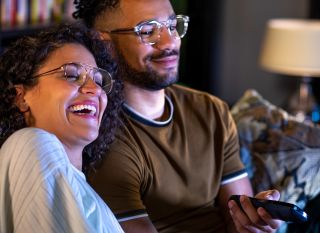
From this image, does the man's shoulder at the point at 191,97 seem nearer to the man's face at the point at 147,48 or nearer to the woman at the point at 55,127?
the man's face at the point at 147,48

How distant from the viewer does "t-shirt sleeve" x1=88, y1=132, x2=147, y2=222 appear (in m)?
1.53

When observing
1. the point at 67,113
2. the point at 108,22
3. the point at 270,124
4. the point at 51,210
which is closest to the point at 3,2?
the point at 108,22

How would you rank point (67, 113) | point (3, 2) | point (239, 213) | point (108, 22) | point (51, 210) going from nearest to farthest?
1. point (51, 210)
2. point (67, 113)
3. point (239, 213)
4. point (108, 22)
5. point (3, 2)

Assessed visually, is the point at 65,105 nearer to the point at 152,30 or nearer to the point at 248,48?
the point at 152,30

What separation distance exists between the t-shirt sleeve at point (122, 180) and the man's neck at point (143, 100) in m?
0.12

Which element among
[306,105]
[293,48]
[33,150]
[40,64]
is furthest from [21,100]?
[306,105]

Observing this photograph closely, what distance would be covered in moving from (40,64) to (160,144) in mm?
433

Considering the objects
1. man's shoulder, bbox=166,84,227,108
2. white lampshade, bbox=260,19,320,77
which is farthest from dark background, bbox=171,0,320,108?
man's shoulder, bbox=166,84,227,108

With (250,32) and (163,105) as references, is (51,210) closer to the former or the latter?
(163,105)

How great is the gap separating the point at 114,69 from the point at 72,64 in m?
0.23

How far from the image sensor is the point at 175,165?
168 centimetres

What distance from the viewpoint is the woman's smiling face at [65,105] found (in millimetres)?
1348

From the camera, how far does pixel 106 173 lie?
157 centimetres

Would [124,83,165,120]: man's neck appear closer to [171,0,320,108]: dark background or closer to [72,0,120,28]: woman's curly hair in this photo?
[72,0,120,28]: woman's curly hair
